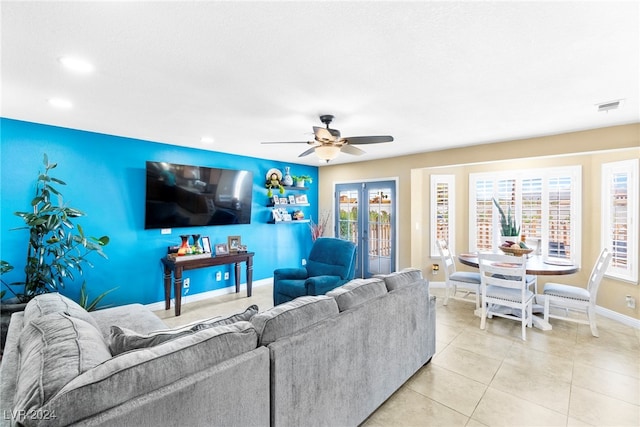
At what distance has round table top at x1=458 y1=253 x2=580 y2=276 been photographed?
11.1 feet

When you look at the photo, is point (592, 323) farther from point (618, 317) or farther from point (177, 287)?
point (177, 287)

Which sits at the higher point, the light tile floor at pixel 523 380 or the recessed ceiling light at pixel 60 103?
the recessed ceiling light at pixel 60 103

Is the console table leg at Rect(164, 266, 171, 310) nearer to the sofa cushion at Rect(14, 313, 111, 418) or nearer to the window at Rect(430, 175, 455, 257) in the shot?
the sofa cushion at Rect(14, 313, 111, 418)

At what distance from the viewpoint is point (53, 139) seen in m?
3.41

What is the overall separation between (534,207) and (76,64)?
5.84 meters

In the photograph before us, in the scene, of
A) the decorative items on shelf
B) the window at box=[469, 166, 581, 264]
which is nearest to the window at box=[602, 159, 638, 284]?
the window at box=[469, 166, 581, 264]

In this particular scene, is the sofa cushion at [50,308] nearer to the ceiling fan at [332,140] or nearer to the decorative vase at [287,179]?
the ceiling fan at [332,140]

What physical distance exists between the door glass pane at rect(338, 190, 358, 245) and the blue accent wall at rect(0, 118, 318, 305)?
226 cm

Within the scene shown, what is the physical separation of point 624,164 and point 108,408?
A: 5.46m

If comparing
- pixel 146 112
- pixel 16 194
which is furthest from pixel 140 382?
pixel 16 194

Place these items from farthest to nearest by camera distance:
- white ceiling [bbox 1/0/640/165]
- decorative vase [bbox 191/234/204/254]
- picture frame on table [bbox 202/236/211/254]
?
picture frame on table [bbox 202/236/211/254] → decorative vase [bbox 191/234/204/254] → white ceiling [bbox 1/0/640/165]

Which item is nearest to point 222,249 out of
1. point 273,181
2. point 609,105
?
point 273,181

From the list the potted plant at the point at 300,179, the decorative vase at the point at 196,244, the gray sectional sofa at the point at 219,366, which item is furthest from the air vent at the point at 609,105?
the decorative vase at the point at 196,244

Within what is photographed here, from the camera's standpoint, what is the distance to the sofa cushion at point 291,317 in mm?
1499
